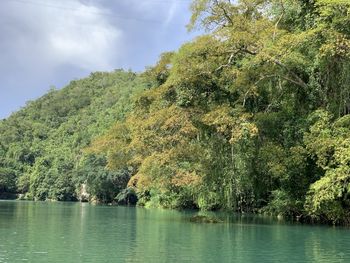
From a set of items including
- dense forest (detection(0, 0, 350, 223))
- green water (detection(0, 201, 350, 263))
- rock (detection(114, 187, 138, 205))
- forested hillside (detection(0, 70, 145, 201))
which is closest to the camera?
green water (detection(0, 201, 350, 263))

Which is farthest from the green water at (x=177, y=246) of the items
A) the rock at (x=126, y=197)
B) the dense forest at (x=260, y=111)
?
the rock at (x=126, y=197)

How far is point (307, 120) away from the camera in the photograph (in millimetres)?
24062

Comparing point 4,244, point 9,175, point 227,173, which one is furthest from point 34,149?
point 4,244

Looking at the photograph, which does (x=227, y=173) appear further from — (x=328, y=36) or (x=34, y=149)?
(x=34, y=149)

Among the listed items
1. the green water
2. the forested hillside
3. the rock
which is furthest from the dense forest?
the forested hillside

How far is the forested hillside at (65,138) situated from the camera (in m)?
77.2

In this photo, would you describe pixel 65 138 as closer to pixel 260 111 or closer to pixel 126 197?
pixel 126 197

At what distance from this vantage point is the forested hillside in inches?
3041

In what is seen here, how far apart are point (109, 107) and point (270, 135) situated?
8701 cm

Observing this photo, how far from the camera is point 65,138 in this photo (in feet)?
377

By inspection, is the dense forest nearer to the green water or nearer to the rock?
the green water

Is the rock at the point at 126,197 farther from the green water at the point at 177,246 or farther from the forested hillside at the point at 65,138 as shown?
the green water at the point at 177,246

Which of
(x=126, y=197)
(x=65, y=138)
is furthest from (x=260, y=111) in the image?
(x=65, y=138)

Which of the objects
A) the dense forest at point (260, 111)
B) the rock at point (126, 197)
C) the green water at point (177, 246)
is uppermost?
the dense forest at point (260, 111)
